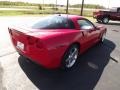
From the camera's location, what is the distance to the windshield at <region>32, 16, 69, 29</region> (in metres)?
4.34

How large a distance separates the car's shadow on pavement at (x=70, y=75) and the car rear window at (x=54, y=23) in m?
1.07

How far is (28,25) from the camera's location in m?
4.44

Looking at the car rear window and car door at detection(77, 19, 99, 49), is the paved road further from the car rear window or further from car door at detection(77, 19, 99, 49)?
the car rear window

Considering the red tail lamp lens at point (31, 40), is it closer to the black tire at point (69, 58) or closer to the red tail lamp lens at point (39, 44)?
the red tail lamp lens at point (39, 44)

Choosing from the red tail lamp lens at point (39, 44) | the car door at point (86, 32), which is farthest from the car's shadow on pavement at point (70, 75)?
the red tail lamp lens at point (39, 44)

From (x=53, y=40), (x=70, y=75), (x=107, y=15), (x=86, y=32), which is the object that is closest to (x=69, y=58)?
(x=70, y=75)

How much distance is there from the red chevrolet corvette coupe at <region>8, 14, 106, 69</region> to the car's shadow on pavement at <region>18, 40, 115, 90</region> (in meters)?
0.28

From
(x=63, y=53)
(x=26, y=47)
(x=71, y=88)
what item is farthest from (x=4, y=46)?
(x=71, y=88)

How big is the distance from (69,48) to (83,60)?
125 cm

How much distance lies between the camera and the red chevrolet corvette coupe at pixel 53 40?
3.60 m

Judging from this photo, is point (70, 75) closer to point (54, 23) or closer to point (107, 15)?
point (54, 23)

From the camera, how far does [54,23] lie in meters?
4.53

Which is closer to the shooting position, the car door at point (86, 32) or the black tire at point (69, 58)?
the black tire at point (69, 58)

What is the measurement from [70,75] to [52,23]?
1.45m
